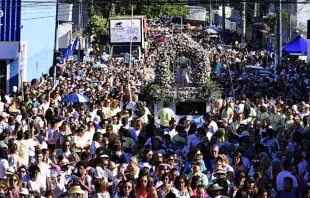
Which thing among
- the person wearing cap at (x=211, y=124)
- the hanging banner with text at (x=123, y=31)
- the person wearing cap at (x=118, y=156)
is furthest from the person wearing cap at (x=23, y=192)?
the hanging banner with text at (x=123, y=31)

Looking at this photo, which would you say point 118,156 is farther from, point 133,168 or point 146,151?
point 133,168

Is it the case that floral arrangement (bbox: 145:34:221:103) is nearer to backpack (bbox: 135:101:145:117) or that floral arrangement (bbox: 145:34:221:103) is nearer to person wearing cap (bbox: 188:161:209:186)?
backpack (bbox: 135:101:145:117)

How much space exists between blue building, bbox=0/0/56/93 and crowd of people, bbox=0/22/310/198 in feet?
21.8

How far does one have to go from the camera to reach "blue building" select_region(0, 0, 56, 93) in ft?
112

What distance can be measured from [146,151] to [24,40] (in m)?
22.1

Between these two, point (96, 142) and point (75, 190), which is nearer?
point (75, 190)

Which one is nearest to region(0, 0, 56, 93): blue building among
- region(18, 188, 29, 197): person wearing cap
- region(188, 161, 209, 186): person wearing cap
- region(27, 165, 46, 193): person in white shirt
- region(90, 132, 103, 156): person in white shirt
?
region(90, 132, 103, 156): person in white shirt

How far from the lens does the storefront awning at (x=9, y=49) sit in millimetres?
34344

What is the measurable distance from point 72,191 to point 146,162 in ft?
9.51

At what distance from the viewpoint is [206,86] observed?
27906 millimetres

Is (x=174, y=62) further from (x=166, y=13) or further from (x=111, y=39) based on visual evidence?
(x=166, y=13)

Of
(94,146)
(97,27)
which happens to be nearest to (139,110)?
(94,146)

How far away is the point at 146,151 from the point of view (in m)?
16.9

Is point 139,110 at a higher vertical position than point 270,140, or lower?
lower
